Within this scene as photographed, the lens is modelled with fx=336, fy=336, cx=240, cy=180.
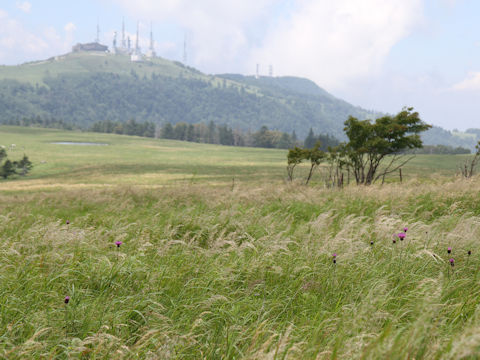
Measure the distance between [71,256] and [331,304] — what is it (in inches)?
129

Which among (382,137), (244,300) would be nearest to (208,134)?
(382,137)

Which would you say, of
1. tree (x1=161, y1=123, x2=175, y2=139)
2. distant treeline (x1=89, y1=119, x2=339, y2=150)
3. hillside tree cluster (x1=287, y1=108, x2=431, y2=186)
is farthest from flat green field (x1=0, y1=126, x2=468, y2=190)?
distant treeline (x1=89, y1=119, x2=339, y2=150)

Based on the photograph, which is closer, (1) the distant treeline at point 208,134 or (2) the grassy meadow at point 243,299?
(2) the grassy meadow at point 243,299

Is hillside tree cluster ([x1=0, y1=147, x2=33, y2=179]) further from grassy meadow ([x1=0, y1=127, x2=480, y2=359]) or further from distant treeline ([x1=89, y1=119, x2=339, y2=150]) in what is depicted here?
distant treeline ([x1=89, y1=119, x2=339, y2=150])

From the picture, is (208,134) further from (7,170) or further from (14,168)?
(7,170)

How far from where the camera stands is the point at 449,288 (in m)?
3.58

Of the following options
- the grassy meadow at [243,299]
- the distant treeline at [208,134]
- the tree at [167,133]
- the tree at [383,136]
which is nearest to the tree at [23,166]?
the tree at [383,136]

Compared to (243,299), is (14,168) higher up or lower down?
lower down

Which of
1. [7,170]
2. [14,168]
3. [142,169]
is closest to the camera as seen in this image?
[7,170]

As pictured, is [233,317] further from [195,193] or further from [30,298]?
[195,193]

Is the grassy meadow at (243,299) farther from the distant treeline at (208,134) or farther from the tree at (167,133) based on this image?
the tree at (167,133)

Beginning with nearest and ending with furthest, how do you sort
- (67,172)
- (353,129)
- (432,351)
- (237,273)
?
(432,351)
(237,273)
(353,129)
(67,172)

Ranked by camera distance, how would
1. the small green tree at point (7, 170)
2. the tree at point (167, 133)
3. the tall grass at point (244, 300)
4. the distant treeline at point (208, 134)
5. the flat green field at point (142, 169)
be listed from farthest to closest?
the tree at point (167, 133), the distant treeline at point (208, 134), the small green tree at point (7, 170), the flat green field at point (142, 169), the tall grass at point (244, 300)

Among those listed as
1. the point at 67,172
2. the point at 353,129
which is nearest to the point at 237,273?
the point at 353,129
